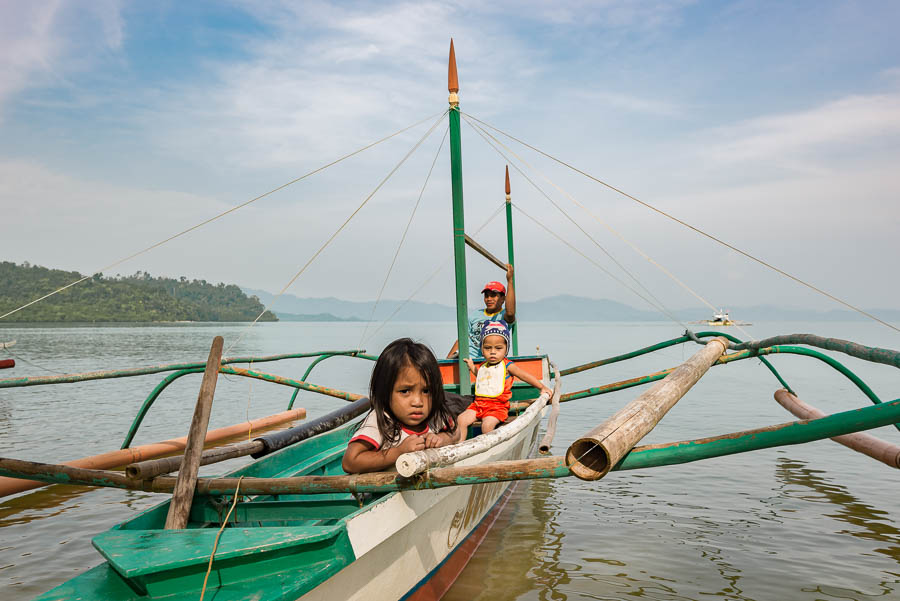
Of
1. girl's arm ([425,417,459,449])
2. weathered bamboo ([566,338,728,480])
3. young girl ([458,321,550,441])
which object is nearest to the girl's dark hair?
girl's arm ([425,417,459,449])

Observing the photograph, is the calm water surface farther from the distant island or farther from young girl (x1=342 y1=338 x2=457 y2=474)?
the distant island

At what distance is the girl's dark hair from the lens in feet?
11.5

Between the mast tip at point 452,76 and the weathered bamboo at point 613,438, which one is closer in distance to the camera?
the weathered bamboo at point 613,438

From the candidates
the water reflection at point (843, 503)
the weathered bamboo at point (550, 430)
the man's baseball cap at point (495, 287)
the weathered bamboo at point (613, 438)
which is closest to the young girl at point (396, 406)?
the weathered bamboo at point (550, 430)

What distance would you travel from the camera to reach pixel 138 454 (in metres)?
8.28

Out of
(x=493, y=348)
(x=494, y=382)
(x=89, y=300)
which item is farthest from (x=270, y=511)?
(x=89, y=300)

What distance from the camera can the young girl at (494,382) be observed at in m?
5.96

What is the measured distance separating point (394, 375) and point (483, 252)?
14.9 feet

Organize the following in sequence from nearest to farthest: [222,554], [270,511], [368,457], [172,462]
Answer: [222,554], [368,457], [270,511], [172,462]

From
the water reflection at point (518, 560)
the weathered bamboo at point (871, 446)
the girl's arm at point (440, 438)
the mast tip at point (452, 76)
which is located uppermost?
the mast tip at point (452, 76)

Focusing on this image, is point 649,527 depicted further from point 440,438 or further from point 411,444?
point 411,444

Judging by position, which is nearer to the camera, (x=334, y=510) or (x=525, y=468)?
(x=525, y=468)

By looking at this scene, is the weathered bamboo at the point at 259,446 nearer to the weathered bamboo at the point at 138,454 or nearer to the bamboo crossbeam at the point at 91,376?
the weathered bamboo at the point at 138,454

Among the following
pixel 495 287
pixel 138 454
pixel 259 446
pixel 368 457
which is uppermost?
pixel 495 287
